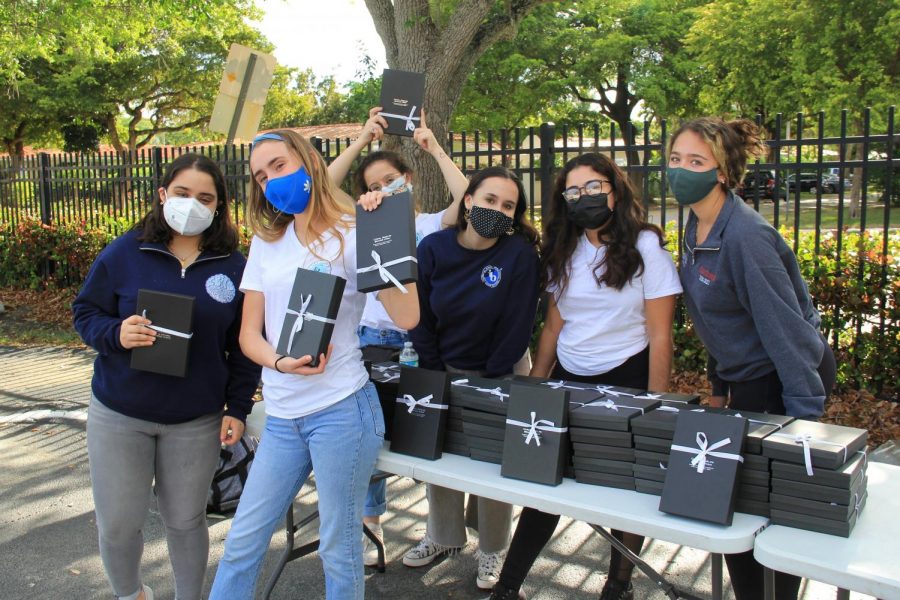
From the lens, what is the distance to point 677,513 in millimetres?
2244

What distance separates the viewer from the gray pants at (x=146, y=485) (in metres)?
2.80

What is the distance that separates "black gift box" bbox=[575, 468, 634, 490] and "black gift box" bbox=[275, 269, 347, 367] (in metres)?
0.92

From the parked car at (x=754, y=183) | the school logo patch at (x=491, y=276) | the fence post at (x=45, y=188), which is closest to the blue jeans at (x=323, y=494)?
the school logo patch at (x=491, y=276)

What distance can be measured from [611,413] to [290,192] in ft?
4.14

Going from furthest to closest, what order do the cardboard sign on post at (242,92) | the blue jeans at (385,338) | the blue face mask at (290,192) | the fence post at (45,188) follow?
the fence post at (45,188) → the cardboard sign on post at (242,92) → the blue jeans at (385,338) → the blue face mask at (290,192)

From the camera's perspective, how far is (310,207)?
2.61 meters

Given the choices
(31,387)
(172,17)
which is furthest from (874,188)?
(31,387)

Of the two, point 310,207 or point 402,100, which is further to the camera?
point 402,100

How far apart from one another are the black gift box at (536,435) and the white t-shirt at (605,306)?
0.57m

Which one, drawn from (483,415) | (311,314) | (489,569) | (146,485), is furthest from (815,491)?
(146,485)

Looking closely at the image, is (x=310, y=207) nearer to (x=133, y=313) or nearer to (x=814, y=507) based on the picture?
(x=133, y=313)

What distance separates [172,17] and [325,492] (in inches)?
483

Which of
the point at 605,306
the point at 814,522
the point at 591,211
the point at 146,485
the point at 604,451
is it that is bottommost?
the point at 146,485

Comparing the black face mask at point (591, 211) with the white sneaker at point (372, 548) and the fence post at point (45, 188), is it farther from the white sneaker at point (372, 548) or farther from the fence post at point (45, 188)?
the fence post at point (45, 188)
